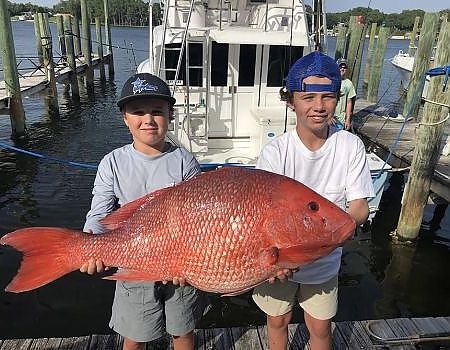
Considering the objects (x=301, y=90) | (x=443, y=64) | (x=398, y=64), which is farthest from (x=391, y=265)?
(x=398, y=64)

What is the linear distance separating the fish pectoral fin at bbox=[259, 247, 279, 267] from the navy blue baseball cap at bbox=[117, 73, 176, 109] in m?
0.99

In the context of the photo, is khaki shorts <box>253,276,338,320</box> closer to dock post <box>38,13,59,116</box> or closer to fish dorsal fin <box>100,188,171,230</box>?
fish dorsal fin <box>100,188,171,230</box>

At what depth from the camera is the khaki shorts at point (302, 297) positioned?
7.60 ft

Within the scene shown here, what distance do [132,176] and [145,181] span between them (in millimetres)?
77

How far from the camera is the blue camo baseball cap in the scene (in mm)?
2076

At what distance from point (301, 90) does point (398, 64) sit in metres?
21.8

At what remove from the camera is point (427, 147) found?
5.88 meters

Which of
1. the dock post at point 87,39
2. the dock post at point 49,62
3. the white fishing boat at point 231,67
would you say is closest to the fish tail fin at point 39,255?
the white fishing boat at point 231,67

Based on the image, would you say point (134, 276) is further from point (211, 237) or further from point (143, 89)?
point (143, 89)

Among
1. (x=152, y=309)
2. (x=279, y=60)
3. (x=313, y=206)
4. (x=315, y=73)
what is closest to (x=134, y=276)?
(x=152, y=309)

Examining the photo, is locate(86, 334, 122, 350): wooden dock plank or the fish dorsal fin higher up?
the fish dorsal fin

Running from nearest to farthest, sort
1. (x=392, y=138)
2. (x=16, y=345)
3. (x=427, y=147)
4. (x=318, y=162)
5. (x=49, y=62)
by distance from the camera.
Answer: (x=318, y=162) → (x=16, y=345) → (x=427, y=147) → (x=392, y=138) → (x=49, y=62)

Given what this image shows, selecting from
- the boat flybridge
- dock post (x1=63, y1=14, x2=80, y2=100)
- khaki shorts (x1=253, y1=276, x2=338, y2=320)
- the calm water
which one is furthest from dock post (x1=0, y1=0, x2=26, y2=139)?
khaki shorts (x1=253, y1=276, x2=338, y2=320)

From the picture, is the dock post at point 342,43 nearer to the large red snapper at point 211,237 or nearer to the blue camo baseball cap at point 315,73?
the blue camo baseball cap at point 315,73
